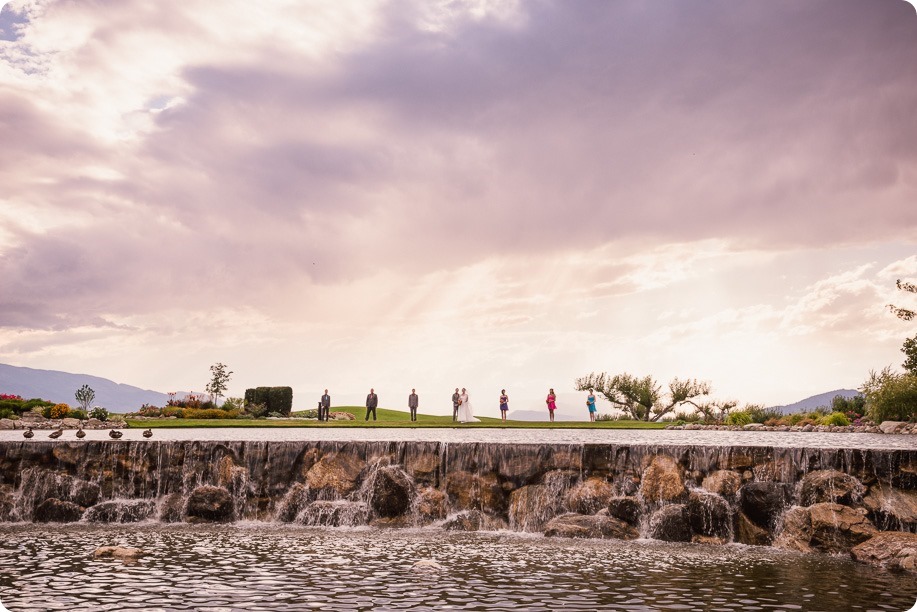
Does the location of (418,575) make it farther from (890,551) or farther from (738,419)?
(738,419)

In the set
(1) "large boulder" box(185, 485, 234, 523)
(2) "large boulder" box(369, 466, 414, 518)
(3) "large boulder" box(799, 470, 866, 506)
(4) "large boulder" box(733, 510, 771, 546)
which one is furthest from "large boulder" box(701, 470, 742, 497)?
(1) "large boulder" box(185, 485, 234, 523)

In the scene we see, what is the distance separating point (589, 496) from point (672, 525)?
8.43ft

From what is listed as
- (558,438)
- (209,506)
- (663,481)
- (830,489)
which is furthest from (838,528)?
(209,506)

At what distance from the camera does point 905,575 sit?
1581 cm

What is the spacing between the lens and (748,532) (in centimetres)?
2081

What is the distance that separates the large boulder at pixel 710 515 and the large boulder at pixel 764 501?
53 cm

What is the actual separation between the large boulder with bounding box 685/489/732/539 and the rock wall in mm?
28

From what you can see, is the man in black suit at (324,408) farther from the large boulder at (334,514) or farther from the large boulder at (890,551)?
the large boulder at (890,551)

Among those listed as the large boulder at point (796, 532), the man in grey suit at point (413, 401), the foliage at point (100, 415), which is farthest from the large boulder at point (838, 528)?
the foliage at point (100, 415)

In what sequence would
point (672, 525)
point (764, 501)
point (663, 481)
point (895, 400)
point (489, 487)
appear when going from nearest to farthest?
1. point (672, 525)
2. point (764, 501)
3. point (663, 481)
4. point (489, 487)
5. point (895, 400)

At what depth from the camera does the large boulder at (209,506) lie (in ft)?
77.7

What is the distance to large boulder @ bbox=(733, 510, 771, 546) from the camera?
810 inches

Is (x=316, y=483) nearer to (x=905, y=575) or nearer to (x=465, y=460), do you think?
(x=465, y=460)

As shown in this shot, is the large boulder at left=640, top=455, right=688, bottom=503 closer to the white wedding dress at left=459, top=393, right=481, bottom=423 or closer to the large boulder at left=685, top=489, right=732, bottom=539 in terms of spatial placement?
the large boulder at left=685, top=489, right=732, bottom=539
